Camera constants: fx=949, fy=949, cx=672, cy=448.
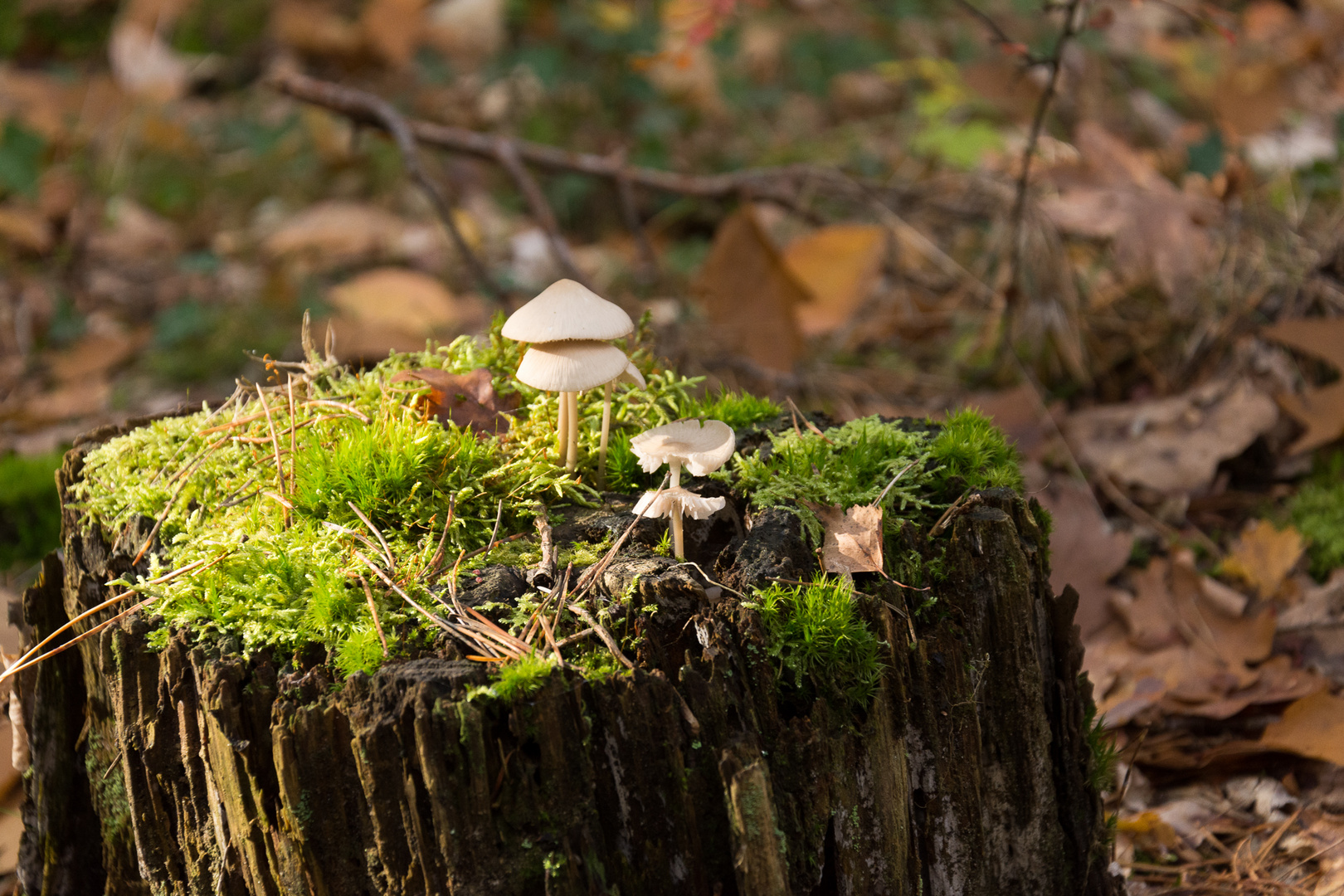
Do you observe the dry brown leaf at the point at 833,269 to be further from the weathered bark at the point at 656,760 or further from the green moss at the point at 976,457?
the weathered bark at the point at 656,760

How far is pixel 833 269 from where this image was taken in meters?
5.20

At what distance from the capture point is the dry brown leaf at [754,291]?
14.3ft

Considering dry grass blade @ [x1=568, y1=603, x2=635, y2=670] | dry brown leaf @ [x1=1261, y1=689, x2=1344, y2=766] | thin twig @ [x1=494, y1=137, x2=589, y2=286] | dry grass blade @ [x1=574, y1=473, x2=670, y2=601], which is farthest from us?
thin twig @ [x1=494, y1=137, x2=589, y2=286]

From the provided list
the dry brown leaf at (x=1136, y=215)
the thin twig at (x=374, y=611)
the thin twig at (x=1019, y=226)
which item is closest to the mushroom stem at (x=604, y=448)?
the thin twig at (x=374, y=611)

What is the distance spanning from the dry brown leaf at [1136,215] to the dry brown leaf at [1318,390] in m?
0.54

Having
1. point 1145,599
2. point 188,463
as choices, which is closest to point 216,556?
point 188,463

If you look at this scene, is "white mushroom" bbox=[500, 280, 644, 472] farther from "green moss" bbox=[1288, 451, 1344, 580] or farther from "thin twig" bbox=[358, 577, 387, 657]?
"green moss" bbox=[1288, 451, 1344, 580]

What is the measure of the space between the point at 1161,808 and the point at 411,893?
2208mm

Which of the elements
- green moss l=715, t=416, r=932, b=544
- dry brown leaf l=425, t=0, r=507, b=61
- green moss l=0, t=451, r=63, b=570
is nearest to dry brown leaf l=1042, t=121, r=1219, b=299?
green moss l=715, t=416, r=932, b=544

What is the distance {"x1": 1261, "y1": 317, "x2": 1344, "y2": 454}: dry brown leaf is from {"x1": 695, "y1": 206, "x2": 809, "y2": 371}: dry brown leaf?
80.1 inches

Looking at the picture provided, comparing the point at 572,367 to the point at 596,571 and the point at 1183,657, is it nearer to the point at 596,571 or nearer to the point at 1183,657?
the point at 596,571

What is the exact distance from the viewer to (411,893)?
5.76 ft

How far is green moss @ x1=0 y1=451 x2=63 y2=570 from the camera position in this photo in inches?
161

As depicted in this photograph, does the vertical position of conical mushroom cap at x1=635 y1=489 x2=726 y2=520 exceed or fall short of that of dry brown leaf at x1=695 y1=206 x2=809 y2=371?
it falls short
